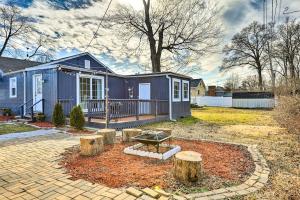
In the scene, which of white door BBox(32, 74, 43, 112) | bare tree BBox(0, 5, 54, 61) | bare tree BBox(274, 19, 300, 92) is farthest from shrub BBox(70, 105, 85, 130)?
bare tree BBox(274, 19, 300, 92)

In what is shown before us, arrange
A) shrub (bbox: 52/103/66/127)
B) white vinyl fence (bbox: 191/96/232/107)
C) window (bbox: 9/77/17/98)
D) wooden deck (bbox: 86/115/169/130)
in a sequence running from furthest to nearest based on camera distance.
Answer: white vinyl fence (bbox: 191/96/232/107) < window (bbox: 9/77/17/98) < shrub (bbox: 52/103/66/127) < wooden deck (bbox: 86/115/169/130)

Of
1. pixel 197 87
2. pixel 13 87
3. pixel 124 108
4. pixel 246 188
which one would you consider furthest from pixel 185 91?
pixel 197 87

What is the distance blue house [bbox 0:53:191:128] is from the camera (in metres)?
10.2

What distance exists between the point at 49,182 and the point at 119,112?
674cm

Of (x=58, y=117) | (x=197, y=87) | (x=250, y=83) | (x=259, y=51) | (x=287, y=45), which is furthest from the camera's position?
(x=197, y=87)

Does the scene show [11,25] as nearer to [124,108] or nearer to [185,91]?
[124,108]

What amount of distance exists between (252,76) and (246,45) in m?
5.39

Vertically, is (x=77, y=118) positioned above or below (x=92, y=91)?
below

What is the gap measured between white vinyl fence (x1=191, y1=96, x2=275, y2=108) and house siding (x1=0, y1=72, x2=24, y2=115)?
22.5 meters

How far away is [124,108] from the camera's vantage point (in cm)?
1084

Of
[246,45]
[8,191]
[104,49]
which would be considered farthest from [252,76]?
[8,191]

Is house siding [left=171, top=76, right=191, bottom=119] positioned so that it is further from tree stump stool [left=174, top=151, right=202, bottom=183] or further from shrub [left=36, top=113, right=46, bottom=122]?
tree stump stool [left=174, top=151, right=202, bottom=183]

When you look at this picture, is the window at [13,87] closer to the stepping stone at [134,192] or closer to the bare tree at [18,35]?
the bare tree at [18,35]

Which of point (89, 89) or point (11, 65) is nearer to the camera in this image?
point (89, 89)
